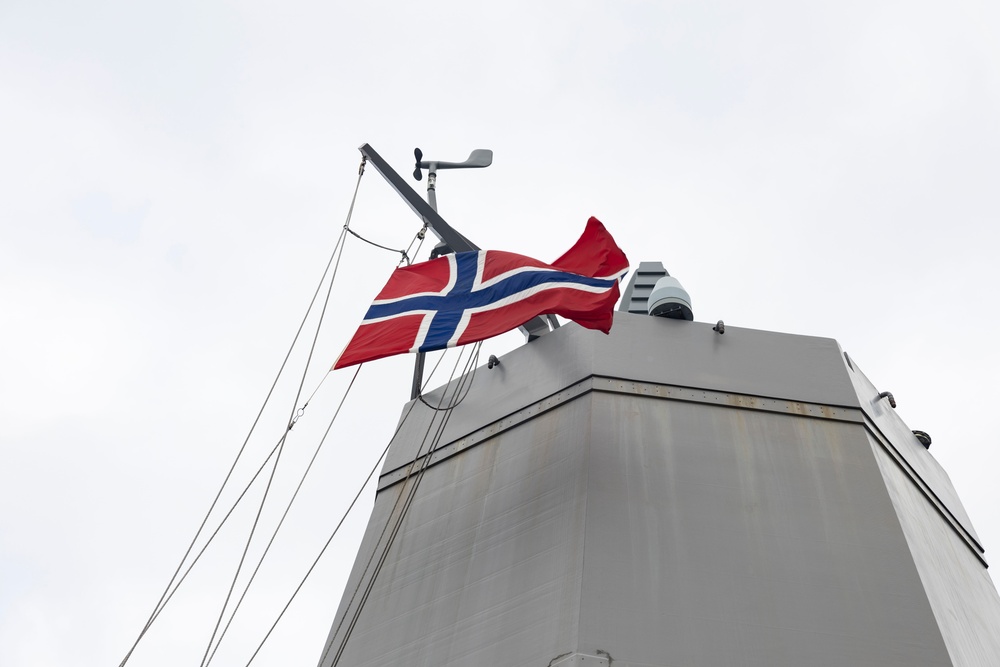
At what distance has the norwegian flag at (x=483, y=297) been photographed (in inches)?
313

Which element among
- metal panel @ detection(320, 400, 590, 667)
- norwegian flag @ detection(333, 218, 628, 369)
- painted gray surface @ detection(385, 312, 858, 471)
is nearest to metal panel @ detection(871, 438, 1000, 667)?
painted gray surface @ detection(385, 312, 858, 471)

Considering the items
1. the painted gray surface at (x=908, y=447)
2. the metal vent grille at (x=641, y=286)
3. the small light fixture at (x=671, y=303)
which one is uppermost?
the metal vent grille at (x=641, y=286)

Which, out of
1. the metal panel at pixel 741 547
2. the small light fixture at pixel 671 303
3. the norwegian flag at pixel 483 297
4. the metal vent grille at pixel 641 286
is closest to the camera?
the metal panel at pixel 741 547

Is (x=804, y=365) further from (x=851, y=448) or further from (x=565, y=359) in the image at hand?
(x=565, y=359)

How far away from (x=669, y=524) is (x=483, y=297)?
2746mm

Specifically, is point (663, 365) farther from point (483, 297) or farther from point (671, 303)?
point (483, 297)

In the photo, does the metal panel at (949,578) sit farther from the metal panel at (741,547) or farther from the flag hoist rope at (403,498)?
the flag hoist rope at (403,498)

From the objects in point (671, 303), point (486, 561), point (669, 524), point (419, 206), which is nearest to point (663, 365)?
point (671, 303)

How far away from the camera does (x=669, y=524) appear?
21.4 feet

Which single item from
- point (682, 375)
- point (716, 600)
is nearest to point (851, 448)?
point (682, 375)

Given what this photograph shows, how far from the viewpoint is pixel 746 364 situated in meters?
7.95

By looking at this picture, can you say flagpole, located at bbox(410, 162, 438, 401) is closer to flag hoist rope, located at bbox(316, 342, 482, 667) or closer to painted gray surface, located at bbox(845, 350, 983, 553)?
flag hoist rope, located at bbox(316, 342, 482, 667)

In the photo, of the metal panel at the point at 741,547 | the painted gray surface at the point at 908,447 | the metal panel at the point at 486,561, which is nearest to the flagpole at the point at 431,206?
the metal panel at the point at 486,561

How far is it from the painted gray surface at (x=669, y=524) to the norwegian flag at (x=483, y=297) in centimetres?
48
